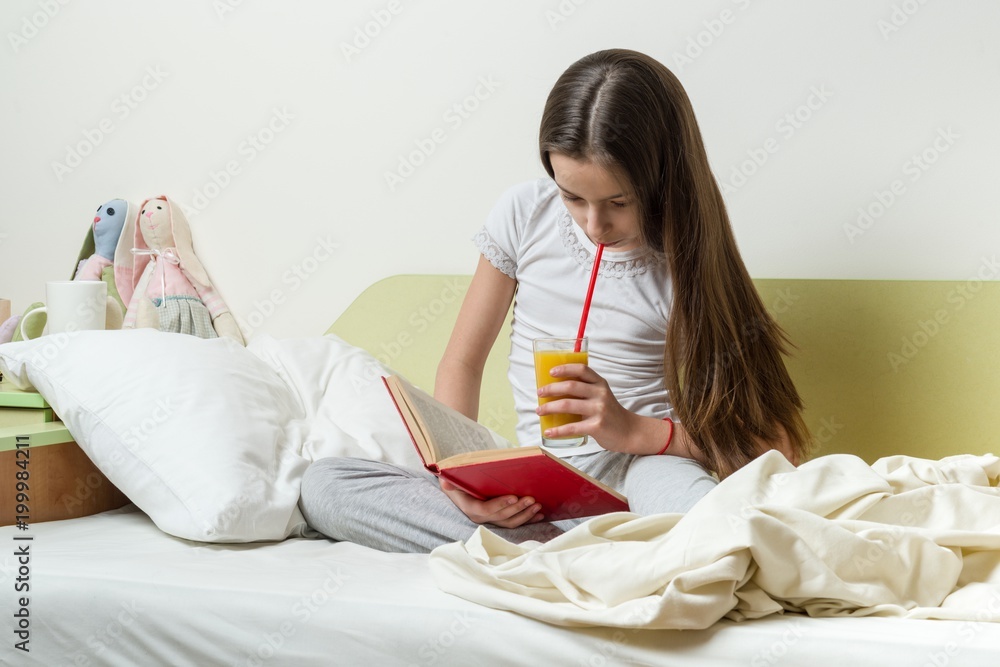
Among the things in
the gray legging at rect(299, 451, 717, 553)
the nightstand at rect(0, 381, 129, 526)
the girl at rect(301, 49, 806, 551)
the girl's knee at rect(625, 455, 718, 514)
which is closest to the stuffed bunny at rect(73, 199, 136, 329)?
the nightstand at rect(0, 381, 129, 526)

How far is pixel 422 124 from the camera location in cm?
178

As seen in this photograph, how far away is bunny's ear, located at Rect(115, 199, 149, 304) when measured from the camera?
1.91 metres

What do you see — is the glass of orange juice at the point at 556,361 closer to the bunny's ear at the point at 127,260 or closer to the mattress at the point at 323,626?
the mattress at the point at 323,626

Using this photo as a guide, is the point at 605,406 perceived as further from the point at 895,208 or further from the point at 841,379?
the point at 895,208

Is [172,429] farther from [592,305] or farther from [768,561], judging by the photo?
[768,561]

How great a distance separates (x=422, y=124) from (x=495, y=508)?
3.26ft

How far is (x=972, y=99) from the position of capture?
1434mm

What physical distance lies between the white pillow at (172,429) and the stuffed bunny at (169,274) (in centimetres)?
66

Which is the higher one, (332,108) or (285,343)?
(332,108)

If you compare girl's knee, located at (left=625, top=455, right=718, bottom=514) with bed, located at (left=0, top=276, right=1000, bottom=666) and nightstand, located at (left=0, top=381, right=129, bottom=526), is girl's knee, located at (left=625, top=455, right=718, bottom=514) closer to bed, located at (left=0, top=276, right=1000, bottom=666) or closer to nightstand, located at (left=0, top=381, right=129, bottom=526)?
bed, located at (left=0, top=276, right=1000, bottom=666)

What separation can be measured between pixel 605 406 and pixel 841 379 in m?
0.61

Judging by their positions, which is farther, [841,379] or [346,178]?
[346,178]

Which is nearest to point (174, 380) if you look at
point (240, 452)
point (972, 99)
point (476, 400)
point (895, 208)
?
point (240, 452)

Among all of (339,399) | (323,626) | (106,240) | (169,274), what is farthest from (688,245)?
(106,240)
